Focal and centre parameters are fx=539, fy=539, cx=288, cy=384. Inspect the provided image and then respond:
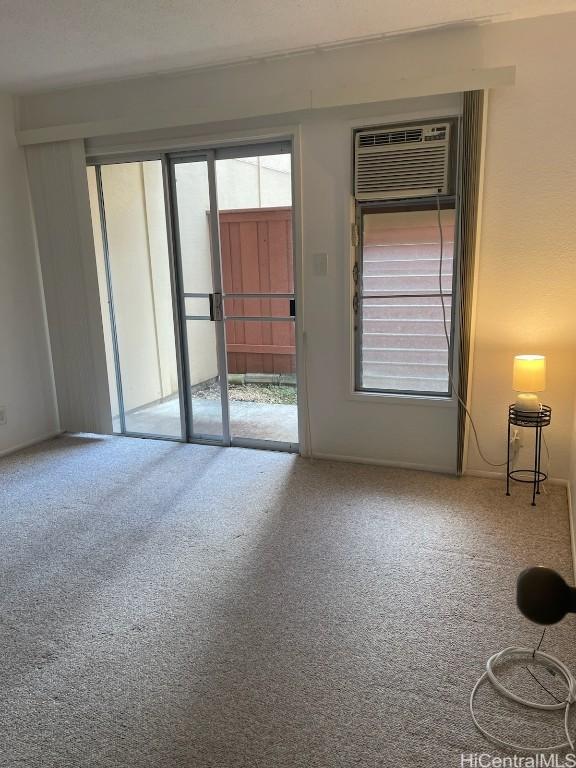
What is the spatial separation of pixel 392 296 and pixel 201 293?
58.0 inches

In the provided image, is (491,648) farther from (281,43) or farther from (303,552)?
(281,43)

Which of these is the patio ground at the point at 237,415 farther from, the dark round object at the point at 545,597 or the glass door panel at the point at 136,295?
the dark round object at the point at 545,597

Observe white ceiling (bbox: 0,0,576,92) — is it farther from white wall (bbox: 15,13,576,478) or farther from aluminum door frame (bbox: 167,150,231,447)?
aluminum door frame (bbox: 167,150,231,447)

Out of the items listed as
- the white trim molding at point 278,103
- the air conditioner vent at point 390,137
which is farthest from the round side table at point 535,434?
the white trim molding at point 278,103

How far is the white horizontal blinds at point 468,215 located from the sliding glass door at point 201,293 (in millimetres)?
1173

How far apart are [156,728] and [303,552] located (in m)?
1.14

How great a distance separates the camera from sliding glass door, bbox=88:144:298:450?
4.01 meters

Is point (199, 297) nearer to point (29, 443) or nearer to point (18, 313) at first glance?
point (18, 313)

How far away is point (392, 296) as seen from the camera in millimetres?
3592

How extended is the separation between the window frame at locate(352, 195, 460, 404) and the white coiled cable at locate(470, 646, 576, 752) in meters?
1.80

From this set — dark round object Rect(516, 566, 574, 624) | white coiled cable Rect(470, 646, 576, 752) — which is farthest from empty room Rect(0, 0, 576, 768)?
dark round object Rect(516, 566, 574, 624)

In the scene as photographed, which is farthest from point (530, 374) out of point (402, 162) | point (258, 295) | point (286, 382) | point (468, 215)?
point (286, 382)

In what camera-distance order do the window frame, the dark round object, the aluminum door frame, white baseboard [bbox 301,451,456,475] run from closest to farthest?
the dark round object → the window frame → white baseboard [bbox 301,451,456,475] → the aluminum door frame

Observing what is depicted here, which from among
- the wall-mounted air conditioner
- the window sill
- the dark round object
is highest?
the wall-mounted air conditioner
